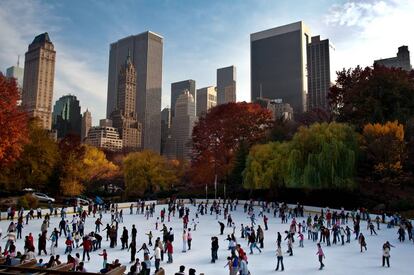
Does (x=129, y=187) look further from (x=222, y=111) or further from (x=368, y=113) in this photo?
(x=368, y=113)

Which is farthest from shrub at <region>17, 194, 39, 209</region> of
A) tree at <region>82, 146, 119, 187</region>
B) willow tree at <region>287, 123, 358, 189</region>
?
tree at <region>82, 146, 119, 187</region>

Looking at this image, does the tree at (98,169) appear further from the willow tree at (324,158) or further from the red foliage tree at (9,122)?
the willow tree at (324,158)

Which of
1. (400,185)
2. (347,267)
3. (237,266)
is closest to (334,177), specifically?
(400,185)

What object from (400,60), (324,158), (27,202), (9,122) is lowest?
(27,202)

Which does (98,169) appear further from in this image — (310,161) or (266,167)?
(310,161)

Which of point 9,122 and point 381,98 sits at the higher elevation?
point 381,98

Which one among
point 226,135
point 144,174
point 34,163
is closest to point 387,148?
point 226,135
